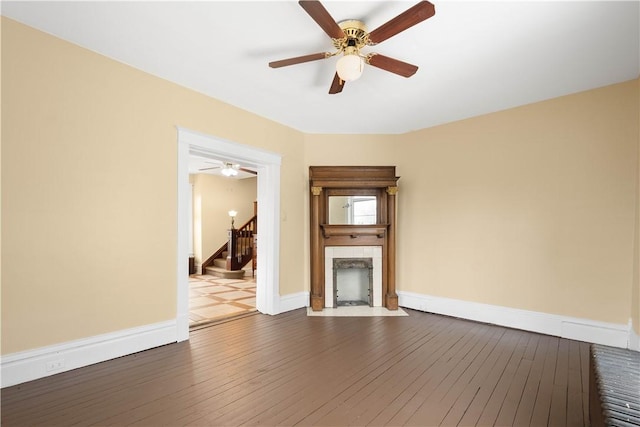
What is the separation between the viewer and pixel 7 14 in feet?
7.59

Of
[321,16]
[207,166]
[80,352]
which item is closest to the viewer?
[321,16]

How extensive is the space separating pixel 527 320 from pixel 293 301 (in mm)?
3060

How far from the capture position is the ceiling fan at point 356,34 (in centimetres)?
190

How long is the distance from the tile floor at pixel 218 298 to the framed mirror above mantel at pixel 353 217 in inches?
47.7

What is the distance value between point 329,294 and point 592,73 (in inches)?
157

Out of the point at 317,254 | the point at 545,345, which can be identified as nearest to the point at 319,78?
the point at 317,254

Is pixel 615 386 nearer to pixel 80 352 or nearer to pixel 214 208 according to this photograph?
pixel 80 352

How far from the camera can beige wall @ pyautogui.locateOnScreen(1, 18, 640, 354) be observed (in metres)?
2.46

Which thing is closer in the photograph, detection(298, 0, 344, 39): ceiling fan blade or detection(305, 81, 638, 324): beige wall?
detection(298, 0, 344, 39): ceiling fan blade

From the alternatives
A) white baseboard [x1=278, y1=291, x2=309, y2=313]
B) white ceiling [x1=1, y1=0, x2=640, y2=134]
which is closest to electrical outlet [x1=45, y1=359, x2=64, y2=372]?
white baseboard [x1=278, y1=291, x2=309, y2=313]

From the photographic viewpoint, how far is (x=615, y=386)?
162cm

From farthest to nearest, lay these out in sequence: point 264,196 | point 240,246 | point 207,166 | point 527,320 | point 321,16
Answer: point 240,246 < point 207,166 < point 264,196 < point 527,320 < point 321,16

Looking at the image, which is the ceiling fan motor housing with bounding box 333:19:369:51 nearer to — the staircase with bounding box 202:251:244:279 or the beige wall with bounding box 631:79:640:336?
the beige wall with bounding box 631:79:640:336

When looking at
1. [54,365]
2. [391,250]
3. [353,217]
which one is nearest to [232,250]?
[353,217]
